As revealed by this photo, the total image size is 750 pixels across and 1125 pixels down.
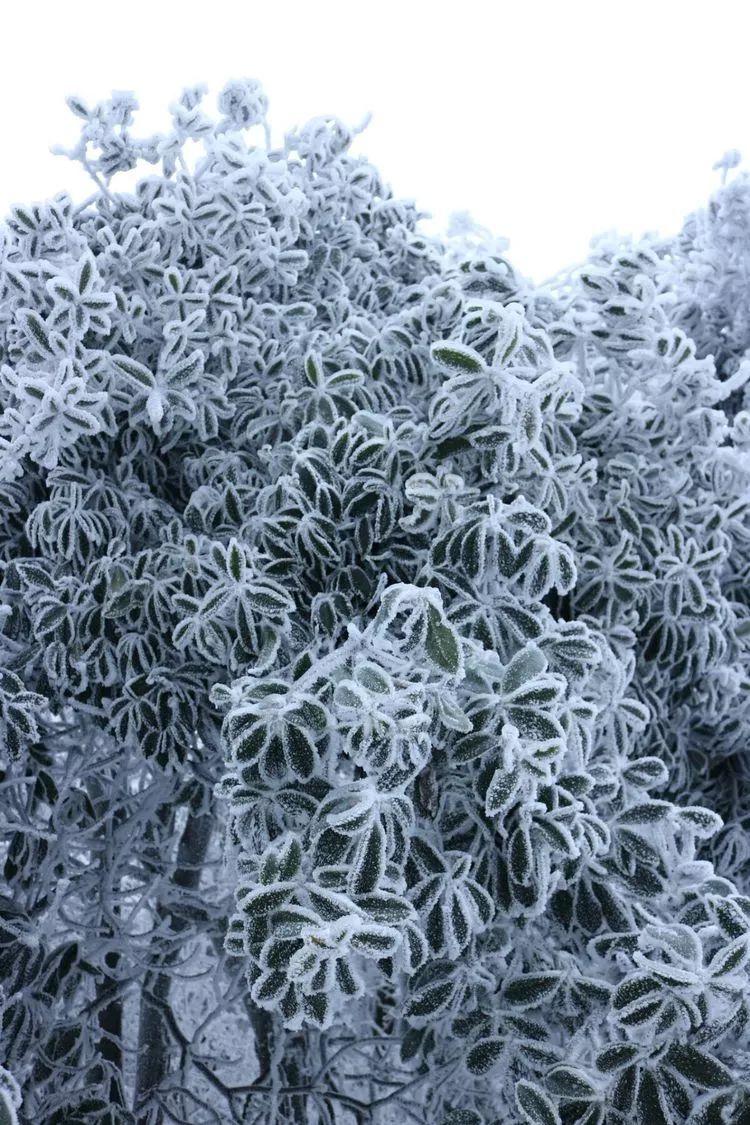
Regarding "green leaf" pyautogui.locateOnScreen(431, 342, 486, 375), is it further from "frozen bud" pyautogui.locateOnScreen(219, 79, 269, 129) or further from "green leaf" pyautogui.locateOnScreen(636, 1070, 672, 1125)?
"frozen bud" pyautogui.locateOnScreen(219, 79, 269, 129)

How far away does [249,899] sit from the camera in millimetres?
1665

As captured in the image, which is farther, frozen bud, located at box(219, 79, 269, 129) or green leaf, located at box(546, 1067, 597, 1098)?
frozen bud, located at box(219, 79, 269, 129)

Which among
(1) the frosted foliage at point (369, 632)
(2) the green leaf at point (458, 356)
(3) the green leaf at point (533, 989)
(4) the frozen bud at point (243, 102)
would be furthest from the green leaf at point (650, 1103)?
(4) the frozen bud at point (243, 102)

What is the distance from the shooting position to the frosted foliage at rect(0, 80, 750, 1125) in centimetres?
176

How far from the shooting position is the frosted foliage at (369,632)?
69.2 inches

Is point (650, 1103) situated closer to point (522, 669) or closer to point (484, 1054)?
point (484, 1054)

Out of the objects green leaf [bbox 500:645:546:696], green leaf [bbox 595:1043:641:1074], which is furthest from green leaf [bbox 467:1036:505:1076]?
green leaf [bbox 500:645:546:696]

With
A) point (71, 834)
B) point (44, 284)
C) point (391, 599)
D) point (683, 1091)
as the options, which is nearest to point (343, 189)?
point (44, 284)

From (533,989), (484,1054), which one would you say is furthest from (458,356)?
(484,1054)

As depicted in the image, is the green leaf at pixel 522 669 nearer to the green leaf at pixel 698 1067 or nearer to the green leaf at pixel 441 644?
the green leaf at pixel 441 644

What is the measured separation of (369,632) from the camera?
6.23 ft

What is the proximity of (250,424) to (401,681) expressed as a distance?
1.17 m

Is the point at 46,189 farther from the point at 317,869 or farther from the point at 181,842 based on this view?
the point at 181,842

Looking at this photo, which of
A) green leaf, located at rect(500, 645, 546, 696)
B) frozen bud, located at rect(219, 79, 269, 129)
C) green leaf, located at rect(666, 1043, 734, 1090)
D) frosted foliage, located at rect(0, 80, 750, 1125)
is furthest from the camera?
frozen bud, located at rect(219, 79, 269, 129)
